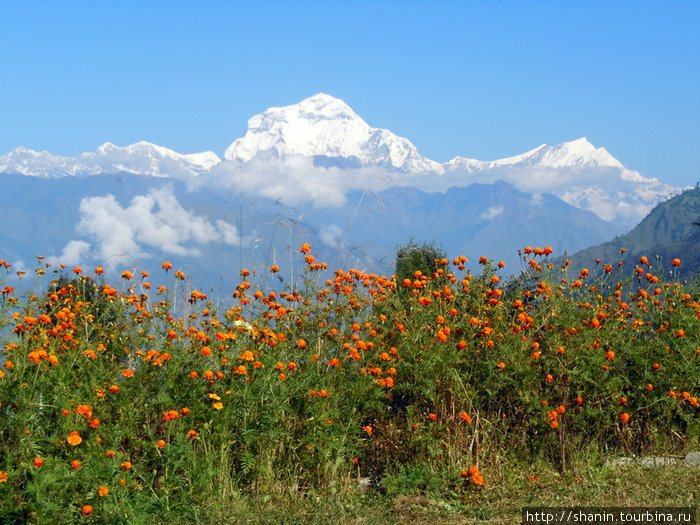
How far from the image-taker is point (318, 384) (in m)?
5.01

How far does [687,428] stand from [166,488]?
3926 mm

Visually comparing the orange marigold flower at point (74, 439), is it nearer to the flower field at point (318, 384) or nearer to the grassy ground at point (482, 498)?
the flower field at point (318, 384)

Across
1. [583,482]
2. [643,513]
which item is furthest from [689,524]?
[583,482]

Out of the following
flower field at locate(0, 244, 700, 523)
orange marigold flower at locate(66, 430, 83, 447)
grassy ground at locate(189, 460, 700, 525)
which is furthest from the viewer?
grassy ground at locate(189, 460, 700, 525)

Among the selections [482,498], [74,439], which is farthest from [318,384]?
[74,439]

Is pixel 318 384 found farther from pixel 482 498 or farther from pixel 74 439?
pixel 74 439

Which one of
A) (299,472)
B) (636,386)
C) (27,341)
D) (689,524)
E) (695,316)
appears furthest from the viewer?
(695,316)

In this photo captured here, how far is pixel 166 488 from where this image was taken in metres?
4.26

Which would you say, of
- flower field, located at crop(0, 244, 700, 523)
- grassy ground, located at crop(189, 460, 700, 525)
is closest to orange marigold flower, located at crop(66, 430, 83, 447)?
flower field, located at crop(0, 244, 700, 523)

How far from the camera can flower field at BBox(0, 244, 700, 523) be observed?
4.22 meters

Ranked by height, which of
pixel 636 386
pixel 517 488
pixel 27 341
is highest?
pixel 27 341

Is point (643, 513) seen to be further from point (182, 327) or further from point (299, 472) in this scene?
point (182, 327)

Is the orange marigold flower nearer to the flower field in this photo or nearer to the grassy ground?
the flower field

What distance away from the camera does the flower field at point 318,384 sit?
4.22m
